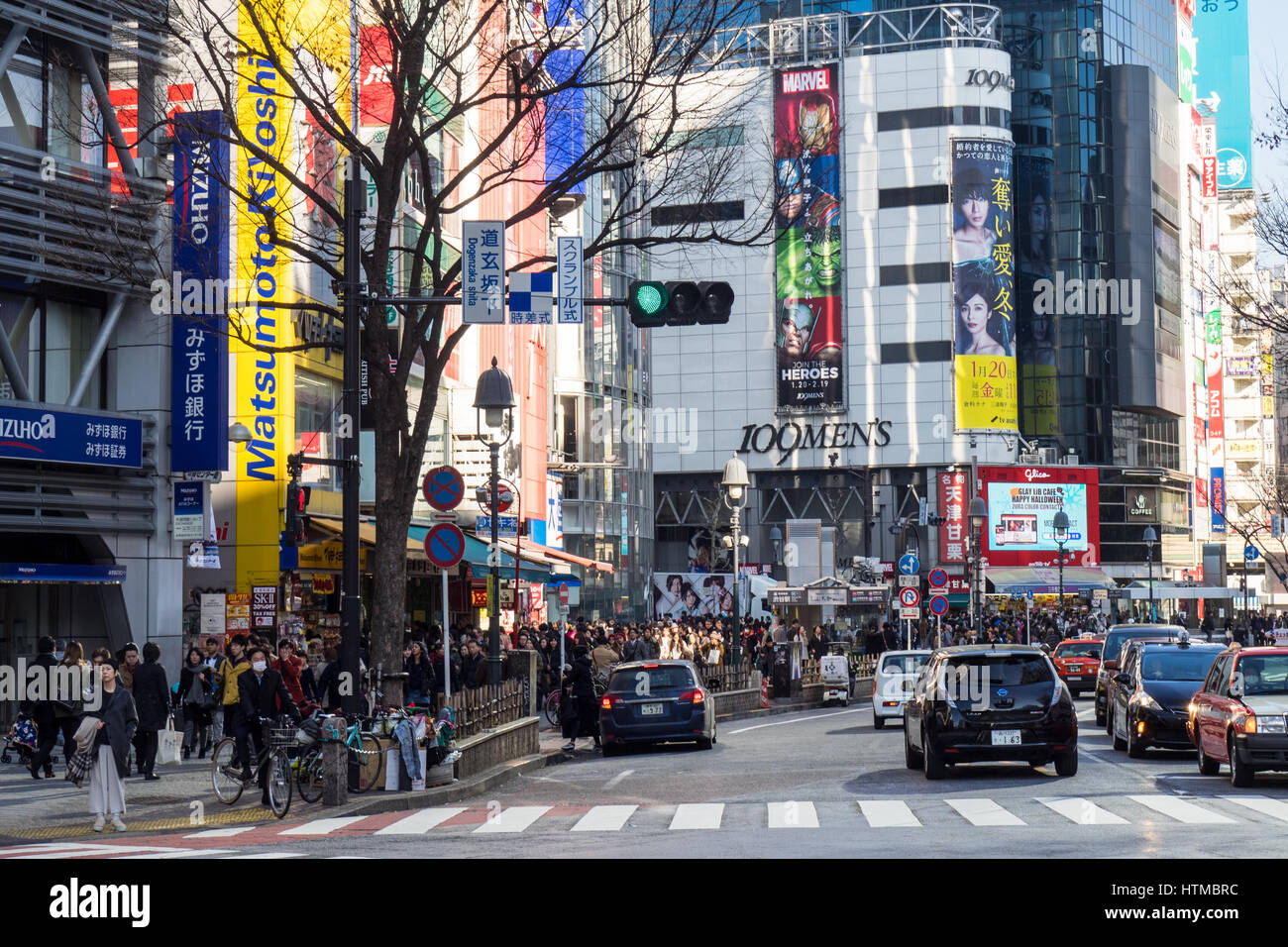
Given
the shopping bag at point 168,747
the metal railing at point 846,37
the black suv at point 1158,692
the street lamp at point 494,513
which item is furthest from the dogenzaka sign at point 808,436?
the shopping bag at point 168,747

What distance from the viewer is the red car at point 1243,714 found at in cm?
1750

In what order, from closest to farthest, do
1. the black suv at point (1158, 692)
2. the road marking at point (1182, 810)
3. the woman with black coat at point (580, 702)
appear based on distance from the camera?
1. the road marking at point (1182, 810)
2. the black suv at point (1158, 692)
3. the woman with black coat at point (580, 702)

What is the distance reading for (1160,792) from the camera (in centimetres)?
1762

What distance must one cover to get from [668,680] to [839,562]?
6808 centimetres

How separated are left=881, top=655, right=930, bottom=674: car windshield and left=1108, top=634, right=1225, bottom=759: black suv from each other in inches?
252

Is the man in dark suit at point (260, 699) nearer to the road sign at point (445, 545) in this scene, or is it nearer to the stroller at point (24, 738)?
the road sign at point (445, 545)

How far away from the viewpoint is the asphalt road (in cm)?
1320

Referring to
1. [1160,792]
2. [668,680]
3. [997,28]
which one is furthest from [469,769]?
[997,28]

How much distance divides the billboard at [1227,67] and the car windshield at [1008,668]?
5133 inches

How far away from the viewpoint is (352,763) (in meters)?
19.4

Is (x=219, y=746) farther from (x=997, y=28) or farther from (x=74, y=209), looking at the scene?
(x=997, y=28)

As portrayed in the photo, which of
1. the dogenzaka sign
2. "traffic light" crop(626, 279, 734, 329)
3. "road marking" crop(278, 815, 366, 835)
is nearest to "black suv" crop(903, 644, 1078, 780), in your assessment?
"traffic light" crop(626, 279, 734, 329)

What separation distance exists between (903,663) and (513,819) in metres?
16.3

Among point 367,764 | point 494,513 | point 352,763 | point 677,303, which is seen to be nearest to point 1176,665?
point 494,513
